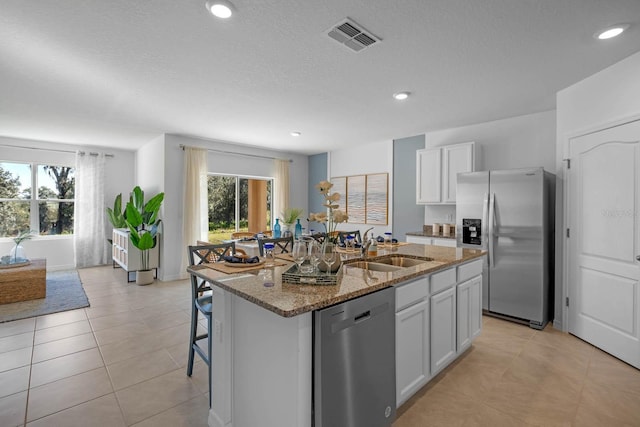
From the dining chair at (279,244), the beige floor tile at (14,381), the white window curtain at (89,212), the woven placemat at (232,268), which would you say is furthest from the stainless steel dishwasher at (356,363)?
the white window curtain at (89,212)

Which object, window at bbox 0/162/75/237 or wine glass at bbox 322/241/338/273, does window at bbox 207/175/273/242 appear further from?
wine glass at bbox 322/241/338/273

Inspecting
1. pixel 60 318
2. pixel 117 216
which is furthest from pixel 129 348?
pixel 117 216

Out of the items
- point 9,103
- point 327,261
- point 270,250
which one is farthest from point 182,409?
point 9,103

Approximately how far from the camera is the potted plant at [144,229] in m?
5.07

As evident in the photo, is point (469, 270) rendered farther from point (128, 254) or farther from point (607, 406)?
point (128, 254)

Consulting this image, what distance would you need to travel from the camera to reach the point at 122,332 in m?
3.21

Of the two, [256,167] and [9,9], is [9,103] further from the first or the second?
[256,167]

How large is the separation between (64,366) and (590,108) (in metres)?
5.38

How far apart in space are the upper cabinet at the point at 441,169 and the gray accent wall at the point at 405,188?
42 centimetres

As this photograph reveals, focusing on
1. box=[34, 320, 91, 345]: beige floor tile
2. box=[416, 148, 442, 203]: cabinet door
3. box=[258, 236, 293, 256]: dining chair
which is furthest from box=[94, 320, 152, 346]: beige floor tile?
box=[416, 148, 442, 203]: cabinet door

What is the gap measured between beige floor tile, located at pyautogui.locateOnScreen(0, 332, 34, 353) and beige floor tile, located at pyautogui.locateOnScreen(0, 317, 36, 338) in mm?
103

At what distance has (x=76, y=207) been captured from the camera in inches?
252

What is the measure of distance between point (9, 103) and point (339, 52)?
4.23 meters

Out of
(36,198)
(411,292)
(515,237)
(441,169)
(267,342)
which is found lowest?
(267,342)
